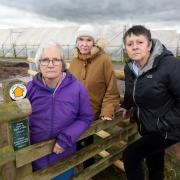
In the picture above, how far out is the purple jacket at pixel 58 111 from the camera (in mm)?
2600

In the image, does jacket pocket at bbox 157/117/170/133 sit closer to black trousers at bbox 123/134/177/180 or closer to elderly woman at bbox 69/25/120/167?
black trousers at bbox 123/134/177/180

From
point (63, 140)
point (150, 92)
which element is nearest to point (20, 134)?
point (63, 140)

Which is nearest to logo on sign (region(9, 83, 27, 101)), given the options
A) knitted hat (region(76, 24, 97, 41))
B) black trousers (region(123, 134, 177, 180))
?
knitted hat (region(76, 24, 97, 41))

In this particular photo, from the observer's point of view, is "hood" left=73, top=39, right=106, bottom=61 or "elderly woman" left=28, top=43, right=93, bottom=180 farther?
"hood" left=73, top=39, right=106, bottom=61

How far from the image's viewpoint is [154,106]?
2898 mm

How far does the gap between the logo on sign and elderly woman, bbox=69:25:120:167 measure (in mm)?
1262

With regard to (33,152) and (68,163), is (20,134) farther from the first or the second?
(68,163)

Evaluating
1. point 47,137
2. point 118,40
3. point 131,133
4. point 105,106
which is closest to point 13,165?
point 47,137

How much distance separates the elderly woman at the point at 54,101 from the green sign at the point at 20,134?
23 centimetres

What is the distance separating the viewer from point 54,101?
2598mm

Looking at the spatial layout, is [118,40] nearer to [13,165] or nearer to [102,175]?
[102,175]

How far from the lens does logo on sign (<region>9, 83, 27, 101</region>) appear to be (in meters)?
2.21

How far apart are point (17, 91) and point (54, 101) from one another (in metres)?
0.44

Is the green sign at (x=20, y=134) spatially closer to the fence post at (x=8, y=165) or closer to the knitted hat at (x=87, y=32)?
the fence post at (x=8, y=165)
